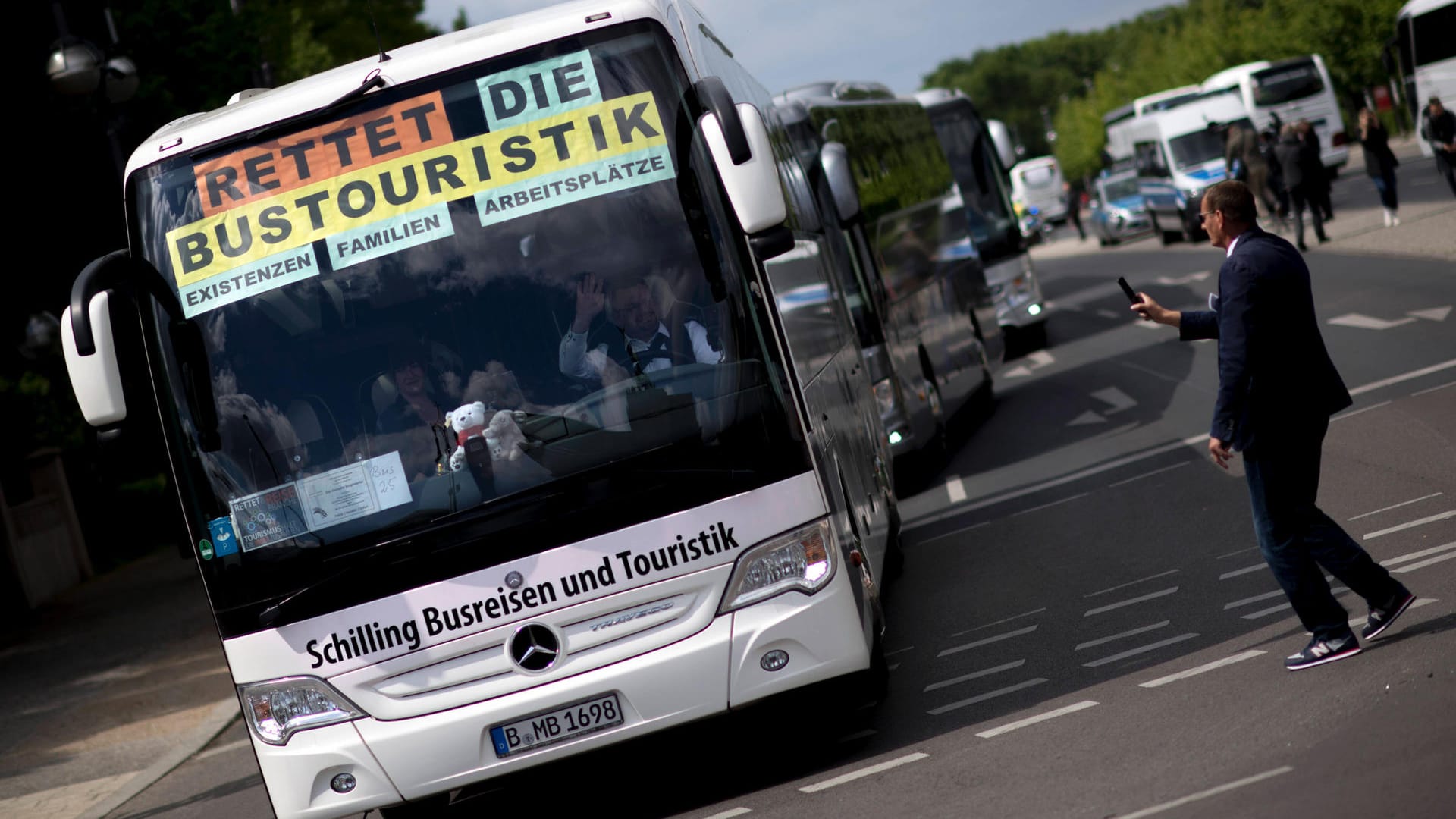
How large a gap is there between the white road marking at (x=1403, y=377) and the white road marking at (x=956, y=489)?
3.15m

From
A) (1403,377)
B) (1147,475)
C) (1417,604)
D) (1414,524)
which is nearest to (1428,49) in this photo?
(1403,377)

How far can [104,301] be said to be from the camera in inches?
259

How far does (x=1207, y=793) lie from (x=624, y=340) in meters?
2.66

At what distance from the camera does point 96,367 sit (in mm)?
6434

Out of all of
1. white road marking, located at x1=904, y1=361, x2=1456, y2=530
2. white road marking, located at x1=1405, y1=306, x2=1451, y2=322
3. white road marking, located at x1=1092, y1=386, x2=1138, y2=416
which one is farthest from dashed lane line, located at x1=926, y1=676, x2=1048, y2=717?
white road marking, located at x1=1405, y1=306, x2=1451, y2=322

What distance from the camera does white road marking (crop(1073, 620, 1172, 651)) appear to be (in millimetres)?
7707

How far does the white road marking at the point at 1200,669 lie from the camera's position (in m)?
6.76

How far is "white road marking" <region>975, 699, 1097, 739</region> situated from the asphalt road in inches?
0.6

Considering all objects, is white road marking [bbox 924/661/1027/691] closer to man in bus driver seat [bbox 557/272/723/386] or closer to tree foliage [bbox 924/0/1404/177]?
man in bus driver seat [bbox 557/272/723/386]

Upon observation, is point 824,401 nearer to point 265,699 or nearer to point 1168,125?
point 265,699

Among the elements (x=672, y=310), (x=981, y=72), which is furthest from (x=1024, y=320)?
(x=981, y=72)

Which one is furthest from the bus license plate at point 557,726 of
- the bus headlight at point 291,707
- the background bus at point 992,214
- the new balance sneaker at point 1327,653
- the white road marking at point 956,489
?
the background bus at point 992,214

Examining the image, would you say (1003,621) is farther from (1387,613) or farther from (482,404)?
(482,404)

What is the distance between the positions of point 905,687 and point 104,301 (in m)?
3.87
